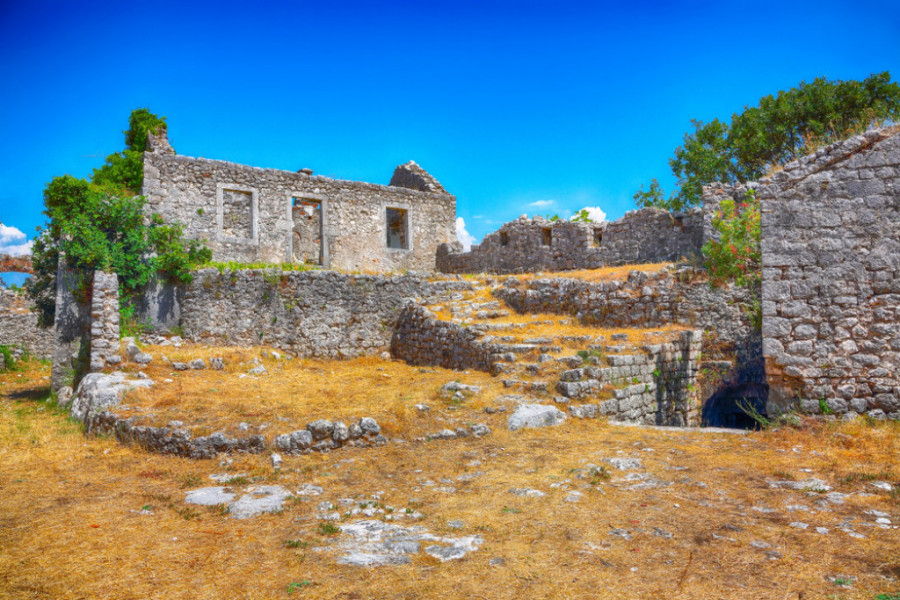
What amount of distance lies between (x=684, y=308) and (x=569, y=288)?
2.57 metres

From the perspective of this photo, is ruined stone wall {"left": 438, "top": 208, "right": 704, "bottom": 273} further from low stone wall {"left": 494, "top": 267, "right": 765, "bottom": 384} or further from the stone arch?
the stone arch

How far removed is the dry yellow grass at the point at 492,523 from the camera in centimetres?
394

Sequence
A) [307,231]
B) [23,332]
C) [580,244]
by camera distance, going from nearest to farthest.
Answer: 1. [580,244]
2. [307,231]
3. [23,332]

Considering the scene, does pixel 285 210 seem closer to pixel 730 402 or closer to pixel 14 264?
pixel 14 264

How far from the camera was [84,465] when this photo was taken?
23.7 feet

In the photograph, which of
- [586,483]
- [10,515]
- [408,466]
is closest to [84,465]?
[10,515]

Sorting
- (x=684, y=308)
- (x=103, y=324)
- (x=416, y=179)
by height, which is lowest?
(x=103, y=324)

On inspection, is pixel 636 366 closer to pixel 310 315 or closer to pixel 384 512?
pixel 384 512

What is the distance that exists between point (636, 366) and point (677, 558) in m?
6.60

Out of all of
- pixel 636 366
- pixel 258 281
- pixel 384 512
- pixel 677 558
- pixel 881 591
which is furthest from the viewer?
pixel 258 281

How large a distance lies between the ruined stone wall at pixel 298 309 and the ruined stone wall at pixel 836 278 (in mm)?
9144

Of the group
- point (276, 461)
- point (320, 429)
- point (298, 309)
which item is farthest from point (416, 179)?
point (276, 461)

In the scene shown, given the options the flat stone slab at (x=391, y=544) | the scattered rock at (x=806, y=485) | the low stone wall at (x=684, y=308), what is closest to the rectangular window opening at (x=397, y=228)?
the low stone wall at (x=684, y=308)

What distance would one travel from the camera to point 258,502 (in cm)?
566
